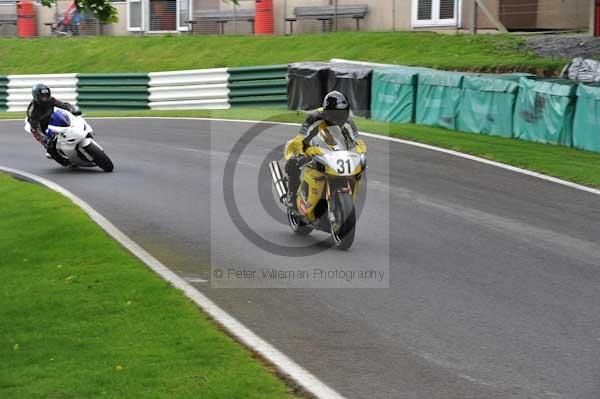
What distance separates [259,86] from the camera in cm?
2898

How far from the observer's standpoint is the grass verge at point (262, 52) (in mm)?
29109

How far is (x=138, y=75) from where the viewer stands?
104 ft

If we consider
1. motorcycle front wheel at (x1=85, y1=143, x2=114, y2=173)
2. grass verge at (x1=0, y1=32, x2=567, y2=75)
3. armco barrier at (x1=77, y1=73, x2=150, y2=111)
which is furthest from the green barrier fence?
motorcycle front wheel at (x1=85, y1=143, x2=114, y2=173)

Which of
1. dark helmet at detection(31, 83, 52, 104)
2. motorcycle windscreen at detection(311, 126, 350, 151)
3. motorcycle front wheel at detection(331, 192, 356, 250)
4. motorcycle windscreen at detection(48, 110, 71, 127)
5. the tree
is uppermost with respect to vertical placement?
the tree

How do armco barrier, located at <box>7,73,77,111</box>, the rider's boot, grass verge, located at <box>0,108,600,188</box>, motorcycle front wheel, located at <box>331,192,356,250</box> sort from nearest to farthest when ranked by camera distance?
motorcycle front wheel, located at <box>331,192,356,250</box>, grass verge, located at <box>0,108,600,188</box>, the rider's boot, armco barrier, located at <box>7,73,77,111</box>

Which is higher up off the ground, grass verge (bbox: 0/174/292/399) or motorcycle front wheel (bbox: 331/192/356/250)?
motorcycle front wheel (bbox: 331/192/356/250)

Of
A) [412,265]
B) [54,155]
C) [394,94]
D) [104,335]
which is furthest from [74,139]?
[104,335]

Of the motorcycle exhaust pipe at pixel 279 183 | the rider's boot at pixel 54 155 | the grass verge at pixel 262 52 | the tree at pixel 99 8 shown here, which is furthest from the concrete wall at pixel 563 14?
the tree at pixel 99 8

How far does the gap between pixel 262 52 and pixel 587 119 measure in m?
19.5

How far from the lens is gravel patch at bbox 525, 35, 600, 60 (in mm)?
27016

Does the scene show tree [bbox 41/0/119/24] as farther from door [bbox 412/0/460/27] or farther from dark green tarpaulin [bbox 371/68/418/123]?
door [bbox 412/0/460/27]

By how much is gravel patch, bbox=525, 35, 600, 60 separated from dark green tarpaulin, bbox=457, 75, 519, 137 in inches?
255

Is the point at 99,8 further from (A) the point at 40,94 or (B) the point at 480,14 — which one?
(B) the point at 480,14

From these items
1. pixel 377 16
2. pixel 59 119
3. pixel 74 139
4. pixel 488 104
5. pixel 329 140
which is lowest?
pixel 74 139
